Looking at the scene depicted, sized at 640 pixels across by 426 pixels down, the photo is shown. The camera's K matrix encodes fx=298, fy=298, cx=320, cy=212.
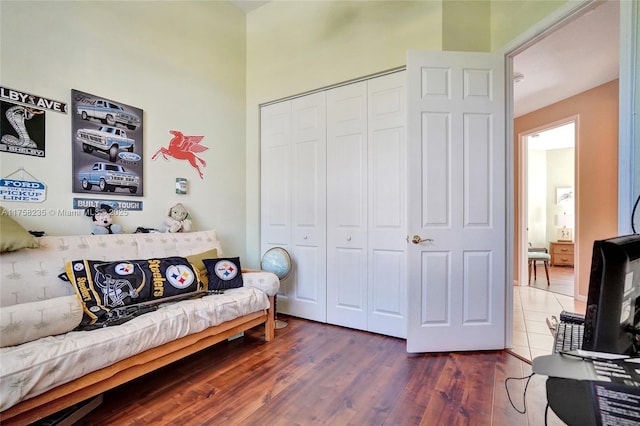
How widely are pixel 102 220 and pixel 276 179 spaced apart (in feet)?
5.53

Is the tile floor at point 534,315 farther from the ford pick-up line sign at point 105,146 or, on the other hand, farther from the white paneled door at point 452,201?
the ford pick-up line sign at point 105,146

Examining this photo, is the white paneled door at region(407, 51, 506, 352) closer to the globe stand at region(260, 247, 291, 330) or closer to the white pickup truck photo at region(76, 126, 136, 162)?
the globe stand at region(260, 247, 291, 330)

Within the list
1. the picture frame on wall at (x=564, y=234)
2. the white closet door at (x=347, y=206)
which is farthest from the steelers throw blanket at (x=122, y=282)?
Result: the picture frame on wall at (x=564, y=234)

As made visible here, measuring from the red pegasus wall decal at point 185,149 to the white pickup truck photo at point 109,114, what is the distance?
0.32 m

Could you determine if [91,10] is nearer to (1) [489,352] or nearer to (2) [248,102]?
(2) [248,102]

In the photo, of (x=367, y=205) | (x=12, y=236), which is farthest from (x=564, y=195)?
(x=12, y=236)

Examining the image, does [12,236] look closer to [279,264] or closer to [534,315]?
[279,264]

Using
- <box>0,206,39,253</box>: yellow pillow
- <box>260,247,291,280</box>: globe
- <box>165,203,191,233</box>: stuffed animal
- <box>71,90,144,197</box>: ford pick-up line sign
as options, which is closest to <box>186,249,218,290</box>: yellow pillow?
<box>165,203,191,233</box>: stuffed animal

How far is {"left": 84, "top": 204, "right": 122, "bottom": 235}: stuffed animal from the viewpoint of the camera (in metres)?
2.27

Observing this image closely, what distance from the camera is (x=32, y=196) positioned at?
201 centimetres

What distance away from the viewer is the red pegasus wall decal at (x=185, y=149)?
2.84 metres

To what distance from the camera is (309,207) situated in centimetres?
319

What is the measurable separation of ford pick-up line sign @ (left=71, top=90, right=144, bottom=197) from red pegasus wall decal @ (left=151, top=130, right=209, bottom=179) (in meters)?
0.24

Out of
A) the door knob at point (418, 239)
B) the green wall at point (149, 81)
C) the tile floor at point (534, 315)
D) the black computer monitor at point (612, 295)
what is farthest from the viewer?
the tile floor at point (534, 315)
